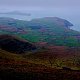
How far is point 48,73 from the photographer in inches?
3295

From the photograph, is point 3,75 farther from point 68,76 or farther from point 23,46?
point 23,46

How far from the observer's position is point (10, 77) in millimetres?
78375

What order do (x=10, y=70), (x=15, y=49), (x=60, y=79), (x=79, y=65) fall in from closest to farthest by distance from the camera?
(x=60, y=79)
(x=10, y=70)
(x=79, y=65)
(x=15, y=49)

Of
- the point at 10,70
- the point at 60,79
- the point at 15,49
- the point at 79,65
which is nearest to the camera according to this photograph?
the point at 60,79

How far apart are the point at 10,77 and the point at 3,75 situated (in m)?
2.34

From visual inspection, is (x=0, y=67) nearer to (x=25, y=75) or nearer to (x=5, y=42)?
(x=25, y=75)

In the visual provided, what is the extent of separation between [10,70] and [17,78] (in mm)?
6564

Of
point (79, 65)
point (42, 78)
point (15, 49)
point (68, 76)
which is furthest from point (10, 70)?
point (15, 49)

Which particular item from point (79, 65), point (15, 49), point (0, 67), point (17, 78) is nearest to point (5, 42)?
point (15, 49)

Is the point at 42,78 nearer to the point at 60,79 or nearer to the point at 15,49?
the point at 60,79

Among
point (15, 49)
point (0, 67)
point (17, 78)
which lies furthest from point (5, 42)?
point (17, 78)

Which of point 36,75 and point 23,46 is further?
point 23,46

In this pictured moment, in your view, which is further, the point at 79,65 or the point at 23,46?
the point at 23,46

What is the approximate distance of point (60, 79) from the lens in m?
77.9
